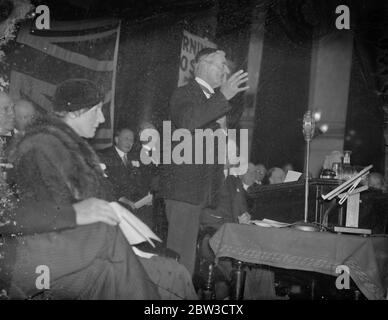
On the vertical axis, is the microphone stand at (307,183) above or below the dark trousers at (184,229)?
above

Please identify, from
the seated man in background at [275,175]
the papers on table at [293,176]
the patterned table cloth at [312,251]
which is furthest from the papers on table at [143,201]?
the seated man in background at [275,175]

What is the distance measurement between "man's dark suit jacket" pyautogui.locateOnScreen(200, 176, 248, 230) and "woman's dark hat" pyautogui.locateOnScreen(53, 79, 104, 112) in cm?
89

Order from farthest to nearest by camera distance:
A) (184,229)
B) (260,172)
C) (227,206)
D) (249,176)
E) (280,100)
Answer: (280,100) < (260,172) < (249,176) < (227,206) < (184,229)

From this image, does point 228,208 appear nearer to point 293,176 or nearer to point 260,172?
point 293,176

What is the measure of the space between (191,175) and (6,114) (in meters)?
1.02

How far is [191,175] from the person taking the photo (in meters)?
2.44

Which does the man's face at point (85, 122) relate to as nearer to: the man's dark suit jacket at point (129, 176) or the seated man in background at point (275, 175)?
the man's dark suit jacket at point (129, 176)

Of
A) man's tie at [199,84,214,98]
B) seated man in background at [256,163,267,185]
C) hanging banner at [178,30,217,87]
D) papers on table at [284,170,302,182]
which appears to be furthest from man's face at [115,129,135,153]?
seated man in background at [256,163,267,185]

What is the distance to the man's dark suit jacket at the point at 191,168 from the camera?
2.40m

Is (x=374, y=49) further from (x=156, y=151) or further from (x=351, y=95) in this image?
(x=156, y=151)

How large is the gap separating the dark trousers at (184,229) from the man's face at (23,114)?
0.84 m

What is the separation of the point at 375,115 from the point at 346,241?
3.38m

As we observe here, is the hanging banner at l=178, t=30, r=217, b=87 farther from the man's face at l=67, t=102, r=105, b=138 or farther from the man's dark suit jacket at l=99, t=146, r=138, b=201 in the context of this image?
the man's face at l=67, t=102, r=105, b=138

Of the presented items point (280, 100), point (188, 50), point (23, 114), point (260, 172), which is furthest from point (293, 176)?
point (280, 100)
